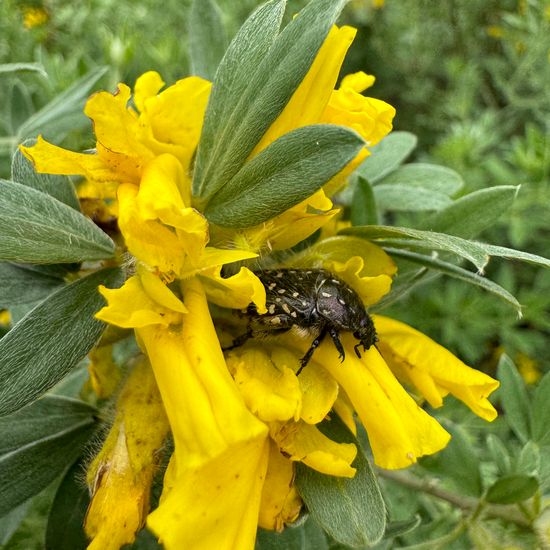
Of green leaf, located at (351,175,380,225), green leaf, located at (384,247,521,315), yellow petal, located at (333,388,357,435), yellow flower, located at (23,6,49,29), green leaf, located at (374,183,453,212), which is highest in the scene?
green leaf, located at (384,247,521,315)

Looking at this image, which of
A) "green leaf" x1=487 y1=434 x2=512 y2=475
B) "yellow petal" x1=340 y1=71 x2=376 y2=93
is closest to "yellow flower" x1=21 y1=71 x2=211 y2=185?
"yellow petal" x1=340 y1=71 x2=376 y2=93

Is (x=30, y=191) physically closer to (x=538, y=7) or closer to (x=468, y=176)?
(x=468, y=176)

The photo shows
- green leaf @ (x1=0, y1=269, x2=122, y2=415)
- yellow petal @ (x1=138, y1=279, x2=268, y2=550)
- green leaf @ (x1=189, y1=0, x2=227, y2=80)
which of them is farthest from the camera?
green leaf @ (x1=189, y1=0, x2=227, y2=80)

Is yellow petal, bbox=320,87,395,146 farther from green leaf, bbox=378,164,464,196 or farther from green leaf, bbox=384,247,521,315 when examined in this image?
green leaf, bbox=378,164,464,196

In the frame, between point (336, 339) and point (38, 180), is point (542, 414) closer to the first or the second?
point (336, 339)

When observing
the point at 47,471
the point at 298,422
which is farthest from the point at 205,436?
the point at 47,471

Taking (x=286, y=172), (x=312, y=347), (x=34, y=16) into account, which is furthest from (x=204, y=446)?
(x=34, y=16)
